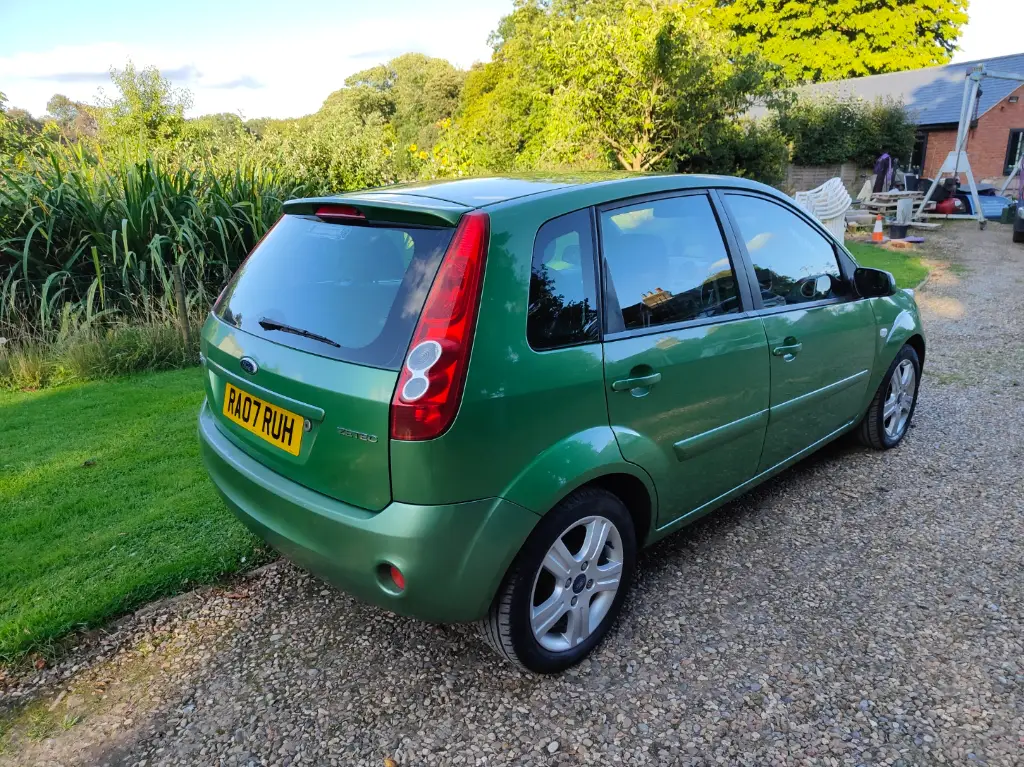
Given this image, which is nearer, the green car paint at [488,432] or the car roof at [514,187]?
the green car paint at [488,432]

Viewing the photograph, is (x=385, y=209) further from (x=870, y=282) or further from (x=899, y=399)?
(x=899, y=399)

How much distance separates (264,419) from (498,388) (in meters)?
0.89

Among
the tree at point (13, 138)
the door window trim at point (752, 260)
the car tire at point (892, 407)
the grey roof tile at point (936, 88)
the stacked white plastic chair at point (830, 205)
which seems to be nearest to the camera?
the door window trim at point (752, 260)

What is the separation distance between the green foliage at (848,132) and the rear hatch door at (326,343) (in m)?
23.3

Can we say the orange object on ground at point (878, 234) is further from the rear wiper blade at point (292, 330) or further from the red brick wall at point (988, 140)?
the red brick wall at point (988, 140)

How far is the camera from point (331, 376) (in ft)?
7.13

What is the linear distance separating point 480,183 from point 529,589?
4.96 ft

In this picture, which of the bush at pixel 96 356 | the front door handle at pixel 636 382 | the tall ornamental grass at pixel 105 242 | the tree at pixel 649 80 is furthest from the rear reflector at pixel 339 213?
the tree at pixel 649 80

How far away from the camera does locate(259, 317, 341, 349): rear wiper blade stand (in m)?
2.27

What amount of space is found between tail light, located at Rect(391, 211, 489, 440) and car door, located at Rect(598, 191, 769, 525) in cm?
56

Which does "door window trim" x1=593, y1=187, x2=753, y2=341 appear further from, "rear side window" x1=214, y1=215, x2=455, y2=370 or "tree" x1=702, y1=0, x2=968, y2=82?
"tree" x1=702, y1=0, x2=968, y2=82

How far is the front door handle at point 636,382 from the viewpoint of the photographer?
7.97 feet

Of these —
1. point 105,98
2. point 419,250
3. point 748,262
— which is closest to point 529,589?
point 419,250

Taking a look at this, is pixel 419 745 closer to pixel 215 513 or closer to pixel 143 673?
pixel 143 673
